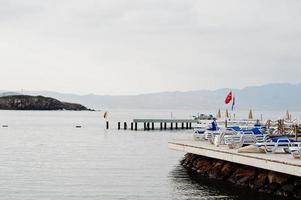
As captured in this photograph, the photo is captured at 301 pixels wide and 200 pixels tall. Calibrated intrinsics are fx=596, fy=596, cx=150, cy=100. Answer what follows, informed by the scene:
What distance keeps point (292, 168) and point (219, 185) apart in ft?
22.0

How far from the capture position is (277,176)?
82.7ft

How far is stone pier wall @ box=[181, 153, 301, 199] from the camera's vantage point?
80.7ft

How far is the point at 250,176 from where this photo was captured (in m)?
27.8

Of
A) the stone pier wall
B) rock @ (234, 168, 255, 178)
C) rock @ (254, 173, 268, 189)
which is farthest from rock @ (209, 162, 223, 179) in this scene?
rock @ (254, 173, 268, 189)

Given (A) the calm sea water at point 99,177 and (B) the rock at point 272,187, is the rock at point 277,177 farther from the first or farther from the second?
(A) the calm sea water at point 99,177

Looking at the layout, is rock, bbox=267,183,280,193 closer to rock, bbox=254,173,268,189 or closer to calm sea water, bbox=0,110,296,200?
rock, bbox=254,173,268,189

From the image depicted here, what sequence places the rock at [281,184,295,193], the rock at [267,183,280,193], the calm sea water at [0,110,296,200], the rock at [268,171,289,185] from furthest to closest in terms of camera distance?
the calm sea water at [0,110,296,200], the rock at [267,183,280,193], the rock at [268,171,289,185], the rock at [281,184,295,193]

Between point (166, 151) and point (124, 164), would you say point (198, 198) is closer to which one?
point (124, 164)

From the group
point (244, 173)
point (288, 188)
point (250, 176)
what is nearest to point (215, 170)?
point (244, 173)

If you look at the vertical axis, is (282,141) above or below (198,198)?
above

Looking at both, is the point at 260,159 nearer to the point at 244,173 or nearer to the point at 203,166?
the point at 244,173

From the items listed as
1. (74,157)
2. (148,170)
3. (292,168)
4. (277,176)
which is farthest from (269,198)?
(74,157)

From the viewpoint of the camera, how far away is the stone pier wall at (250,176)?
969 inches

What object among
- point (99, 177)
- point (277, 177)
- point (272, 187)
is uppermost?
point (277, 177)
